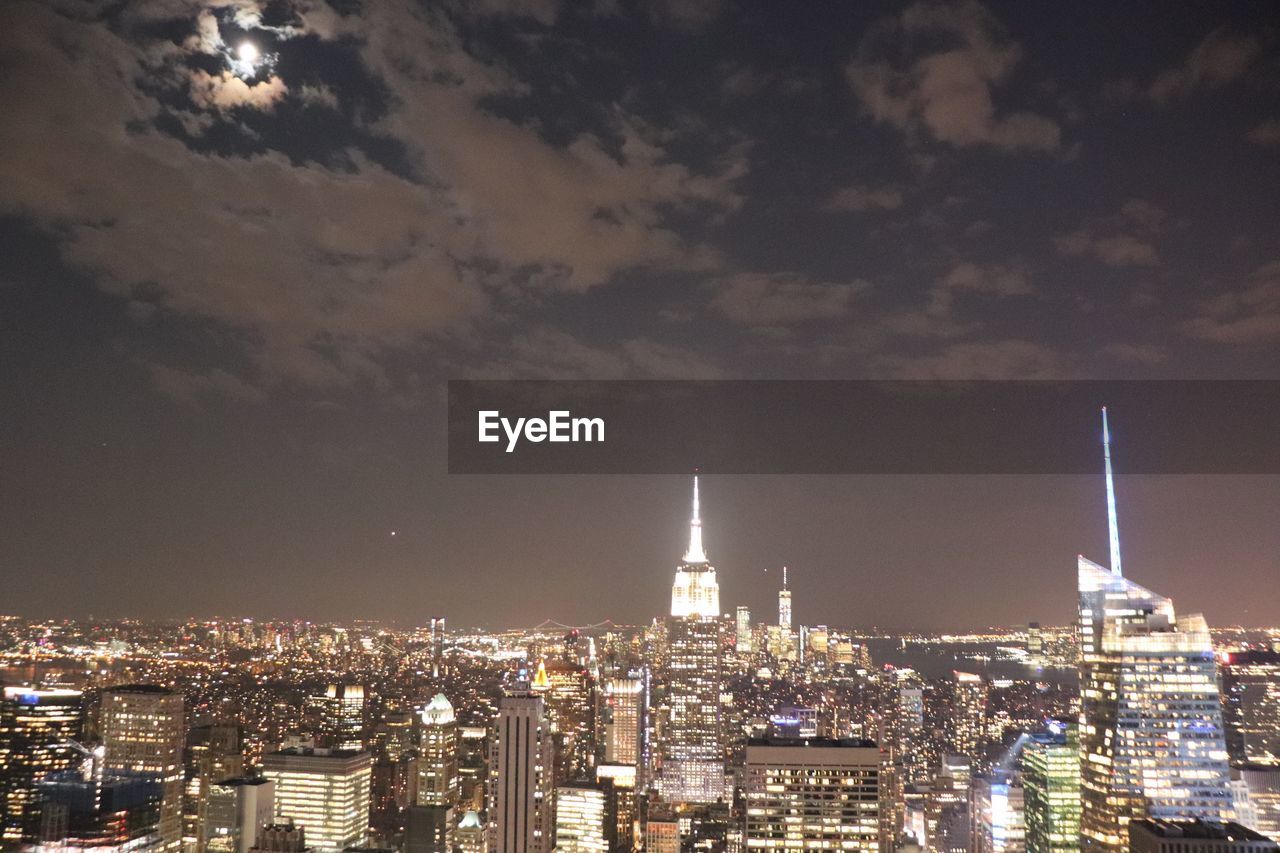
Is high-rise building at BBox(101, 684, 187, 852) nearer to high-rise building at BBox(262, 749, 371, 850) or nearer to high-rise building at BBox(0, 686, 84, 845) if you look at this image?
high-rise building at BBox(0, 686, 84, 845)

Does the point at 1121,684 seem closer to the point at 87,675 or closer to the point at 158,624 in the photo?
the point at 158,624

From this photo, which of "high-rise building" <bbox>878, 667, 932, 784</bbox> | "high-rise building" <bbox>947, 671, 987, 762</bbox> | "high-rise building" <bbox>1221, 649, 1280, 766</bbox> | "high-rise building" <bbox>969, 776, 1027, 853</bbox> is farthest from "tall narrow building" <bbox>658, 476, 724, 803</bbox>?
"high-rise building" <bbox>1221, 649, 1280, 766</bbox>

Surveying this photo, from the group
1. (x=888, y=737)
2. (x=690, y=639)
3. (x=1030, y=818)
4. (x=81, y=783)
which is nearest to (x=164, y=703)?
(x=81, y=783)

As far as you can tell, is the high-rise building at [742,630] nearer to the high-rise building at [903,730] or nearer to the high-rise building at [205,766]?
the high-rise building at [903,730]

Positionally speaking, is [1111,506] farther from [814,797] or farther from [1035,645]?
[814,797]

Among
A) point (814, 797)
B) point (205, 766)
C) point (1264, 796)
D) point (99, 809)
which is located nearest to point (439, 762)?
point (205, 766)

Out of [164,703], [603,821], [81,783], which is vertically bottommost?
[603,821]
